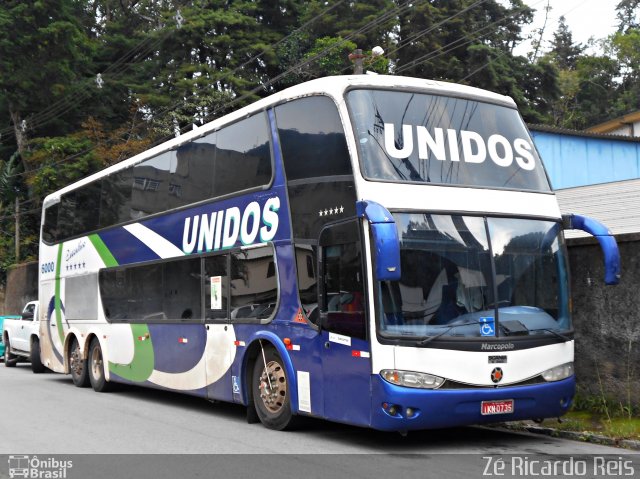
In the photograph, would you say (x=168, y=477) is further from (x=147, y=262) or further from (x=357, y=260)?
(x=147, y=262)

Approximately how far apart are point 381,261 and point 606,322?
4931 mm

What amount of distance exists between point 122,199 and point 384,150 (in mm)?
8057

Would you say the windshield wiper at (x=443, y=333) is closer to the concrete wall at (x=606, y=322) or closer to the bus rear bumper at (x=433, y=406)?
the bus rear bumper at (x=433, y=406)

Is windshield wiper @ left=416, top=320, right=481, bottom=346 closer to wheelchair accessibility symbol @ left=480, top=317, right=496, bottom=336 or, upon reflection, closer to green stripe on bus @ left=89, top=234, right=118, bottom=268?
wheelchair accessibility symbol @ left=480, top=317, right=496, bottom=336

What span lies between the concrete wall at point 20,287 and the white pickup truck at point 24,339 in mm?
14737

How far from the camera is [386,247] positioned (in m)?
7.89

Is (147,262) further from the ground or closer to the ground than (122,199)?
closer to the ground

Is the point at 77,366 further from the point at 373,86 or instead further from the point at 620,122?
the point at 620,122

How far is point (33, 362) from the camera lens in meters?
22.3

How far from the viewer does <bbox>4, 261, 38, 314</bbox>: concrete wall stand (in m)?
40.1

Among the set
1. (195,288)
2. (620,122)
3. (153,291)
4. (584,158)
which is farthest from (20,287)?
(195,288)

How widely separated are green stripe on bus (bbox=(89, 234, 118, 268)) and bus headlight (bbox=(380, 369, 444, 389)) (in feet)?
28.7

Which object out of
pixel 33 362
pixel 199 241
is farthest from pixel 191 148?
pixel 33 362

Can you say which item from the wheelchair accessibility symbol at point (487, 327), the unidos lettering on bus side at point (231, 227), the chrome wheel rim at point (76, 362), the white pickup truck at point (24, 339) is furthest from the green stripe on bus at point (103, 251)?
the wheelchair accessibility symbol at point (487, 327)
